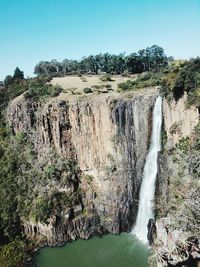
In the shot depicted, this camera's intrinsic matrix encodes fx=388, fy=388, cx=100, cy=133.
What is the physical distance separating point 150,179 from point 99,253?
7389 millimetres

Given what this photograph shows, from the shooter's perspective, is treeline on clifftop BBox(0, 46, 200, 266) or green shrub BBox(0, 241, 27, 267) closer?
green shrub BBox(0, 241, 27, 267)

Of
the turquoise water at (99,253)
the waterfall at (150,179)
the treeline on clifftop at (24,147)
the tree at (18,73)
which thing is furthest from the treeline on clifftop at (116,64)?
the turquoise water at (99,253)

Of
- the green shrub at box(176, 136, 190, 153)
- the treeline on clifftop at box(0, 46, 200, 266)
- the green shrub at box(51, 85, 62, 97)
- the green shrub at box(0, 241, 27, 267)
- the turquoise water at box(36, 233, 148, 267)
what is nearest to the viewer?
the turquoise water at box(36, 233, 148, 267)

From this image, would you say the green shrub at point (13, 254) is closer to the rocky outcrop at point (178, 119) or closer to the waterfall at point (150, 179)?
the waterfall at point (150, 179)

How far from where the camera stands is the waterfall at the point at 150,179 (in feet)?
106

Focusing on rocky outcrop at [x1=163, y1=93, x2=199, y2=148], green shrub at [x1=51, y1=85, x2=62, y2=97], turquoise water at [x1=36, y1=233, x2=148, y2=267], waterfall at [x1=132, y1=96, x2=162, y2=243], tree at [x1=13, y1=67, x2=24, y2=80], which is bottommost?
turquoise water at [x1=36, y1=233, x2=148, y2=267]

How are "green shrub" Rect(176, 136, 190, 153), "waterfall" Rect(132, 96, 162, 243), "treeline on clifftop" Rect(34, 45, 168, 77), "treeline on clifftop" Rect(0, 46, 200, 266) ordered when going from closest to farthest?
"green shrub" Rect(176, 136, 190, 153) < "treeline on clifftop" Rect(0, 46, 200, 266) < "waterfall" Rect(132, 96, 162, 243) < "treeline on clifftop" Rect(34, 45, 168, 77)

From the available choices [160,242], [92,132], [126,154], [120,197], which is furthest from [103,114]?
[160,242]

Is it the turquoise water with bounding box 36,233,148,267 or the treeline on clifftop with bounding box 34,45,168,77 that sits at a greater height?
the treeline on clifftop with bounding box 34,45,168,77

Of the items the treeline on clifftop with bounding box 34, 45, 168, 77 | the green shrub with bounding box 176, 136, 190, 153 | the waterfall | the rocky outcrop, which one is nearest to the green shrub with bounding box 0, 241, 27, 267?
the waterfall

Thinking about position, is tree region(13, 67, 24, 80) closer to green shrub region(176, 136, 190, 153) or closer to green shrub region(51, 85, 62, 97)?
green shrub region(51, 85, 62, 97)

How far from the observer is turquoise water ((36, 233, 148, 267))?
2870 centimetres

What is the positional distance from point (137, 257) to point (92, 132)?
12.3 meters

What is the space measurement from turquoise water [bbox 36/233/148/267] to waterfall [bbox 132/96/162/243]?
128 cm
